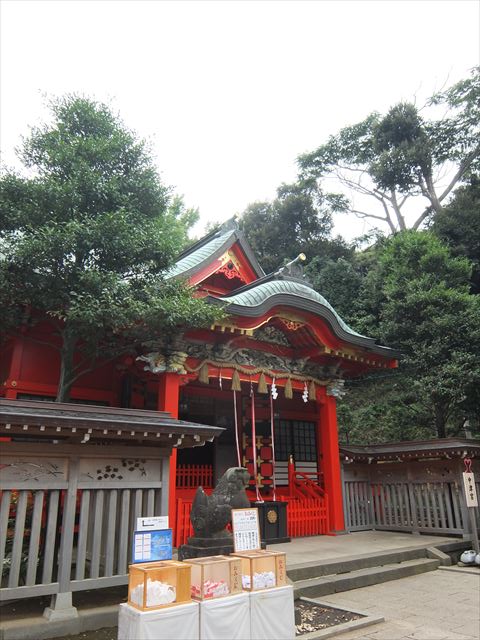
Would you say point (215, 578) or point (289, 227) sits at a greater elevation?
point (289, 227)

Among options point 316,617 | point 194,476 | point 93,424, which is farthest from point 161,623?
point 194,476

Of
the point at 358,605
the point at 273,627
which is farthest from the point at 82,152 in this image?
the point at 358,605

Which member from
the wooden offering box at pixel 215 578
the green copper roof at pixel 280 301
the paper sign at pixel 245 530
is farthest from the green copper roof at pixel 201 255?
the wooden offering box at pixel 215 578

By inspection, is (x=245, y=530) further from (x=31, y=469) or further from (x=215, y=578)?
(x=31, y=469)

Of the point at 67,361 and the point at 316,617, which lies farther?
the point at 67,361

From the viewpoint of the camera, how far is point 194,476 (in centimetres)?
1127

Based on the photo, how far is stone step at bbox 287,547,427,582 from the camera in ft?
22.6

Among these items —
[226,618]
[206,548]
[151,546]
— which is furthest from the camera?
[206,548]

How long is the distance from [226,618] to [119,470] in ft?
8.01

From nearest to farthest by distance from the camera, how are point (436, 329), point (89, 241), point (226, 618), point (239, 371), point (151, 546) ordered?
1. point (226, 618)
2. point (151, 546)
3. point (89, 241)
4. point (239, 371)
5. point (436, 329)

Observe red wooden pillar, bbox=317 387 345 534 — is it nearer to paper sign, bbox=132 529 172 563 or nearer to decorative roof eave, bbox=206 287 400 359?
decorative roof eave, bbox=206 287 400 359

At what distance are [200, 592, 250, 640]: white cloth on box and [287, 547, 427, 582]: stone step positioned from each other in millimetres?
3048

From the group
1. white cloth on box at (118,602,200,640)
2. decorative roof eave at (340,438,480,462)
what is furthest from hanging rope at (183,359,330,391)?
white cloth on box at (118,602,200,640)

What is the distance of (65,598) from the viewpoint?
16.4 feet
